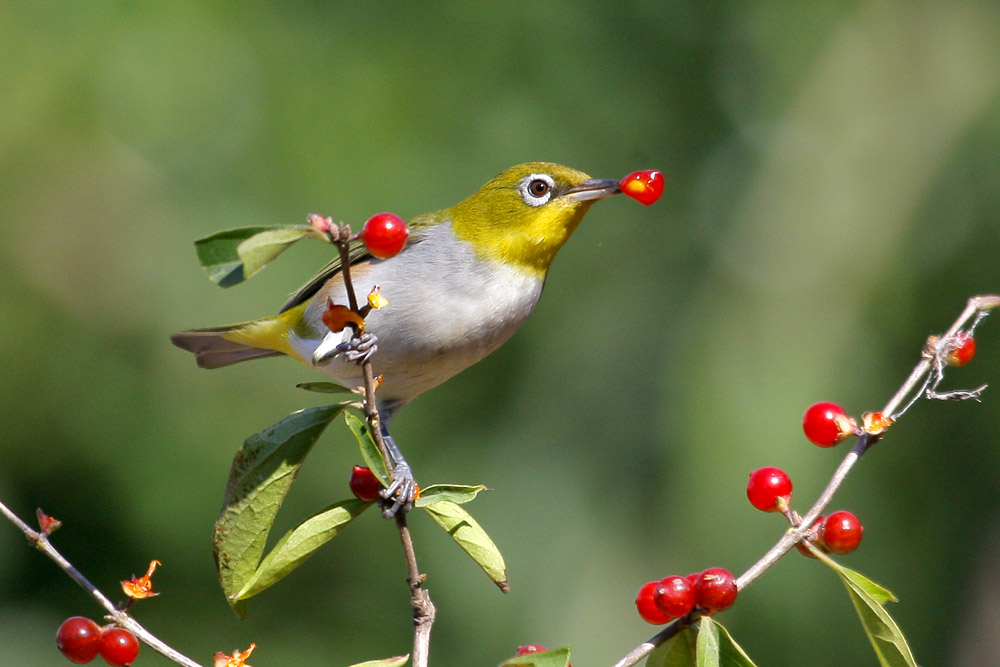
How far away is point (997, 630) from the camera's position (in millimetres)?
5523

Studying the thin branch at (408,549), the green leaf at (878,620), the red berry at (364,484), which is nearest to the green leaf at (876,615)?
the green leaf at (878,620)

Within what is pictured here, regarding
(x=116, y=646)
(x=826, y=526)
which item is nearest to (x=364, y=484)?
(x=116, y=646)

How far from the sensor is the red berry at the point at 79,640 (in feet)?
5.73

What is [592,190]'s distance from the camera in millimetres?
3045

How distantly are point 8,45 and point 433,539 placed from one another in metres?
3.68

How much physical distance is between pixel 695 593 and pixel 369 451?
1.97ft

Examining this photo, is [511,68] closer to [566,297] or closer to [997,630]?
[566,297]

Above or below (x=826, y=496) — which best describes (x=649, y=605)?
below

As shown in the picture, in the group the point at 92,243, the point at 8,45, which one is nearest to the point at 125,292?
the point at 92,243

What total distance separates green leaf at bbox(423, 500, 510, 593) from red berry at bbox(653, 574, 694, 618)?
1.02ft

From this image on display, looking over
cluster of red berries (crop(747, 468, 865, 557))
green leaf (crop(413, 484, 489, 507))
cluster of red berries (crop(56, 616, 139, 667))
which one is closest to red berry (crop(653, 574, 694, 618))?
cluster of red berries (crop(747, 468, 865, 557))

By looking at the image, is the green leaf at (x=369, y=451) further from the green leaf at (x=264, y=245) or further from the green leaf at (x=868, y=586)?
the green leaf at (x=868, y=586)

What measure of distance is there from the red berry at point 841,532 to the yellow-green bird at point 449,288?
1.34m

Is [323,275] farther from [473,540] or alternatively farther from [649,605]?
[649,605]
